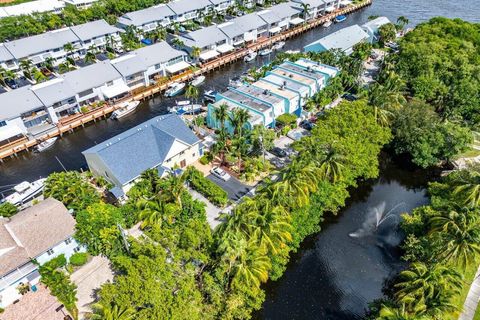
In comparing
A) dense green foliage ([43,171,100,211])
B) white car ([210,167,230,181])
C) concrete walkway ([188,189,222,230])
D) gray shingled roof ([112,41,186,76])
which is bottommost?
concrete walkway ([188,189,222,230])

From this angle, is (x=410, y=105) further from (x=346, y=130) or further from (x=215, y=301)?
(x=215, y=301)

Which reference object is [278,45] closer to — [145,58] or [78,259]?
[145,58]

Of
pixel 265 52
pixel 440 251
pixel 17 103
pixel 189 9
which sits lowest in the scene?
pixel 265 52

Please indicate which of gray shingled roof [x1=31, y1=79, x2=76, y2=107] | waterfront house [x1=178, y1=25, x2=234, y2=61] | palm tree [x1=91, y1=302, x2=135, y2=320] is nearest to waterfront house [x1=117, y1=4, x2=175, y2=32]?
waterfront house [x1=178, y1=25, x2=234, y2=61]

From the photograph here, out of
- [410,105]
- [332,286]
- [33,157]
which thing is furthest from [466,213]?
[33,157]

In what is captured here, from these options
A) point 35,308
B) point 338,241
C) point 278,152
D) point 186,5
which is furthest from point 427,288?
point 186,5

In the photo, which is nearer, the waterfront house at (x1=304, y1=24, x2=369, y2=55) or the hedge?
the hedge

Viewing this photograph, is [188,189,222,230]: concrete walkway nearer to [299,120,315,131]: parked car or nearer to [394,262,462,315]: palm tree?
[394,262,462,315]: palm tree
